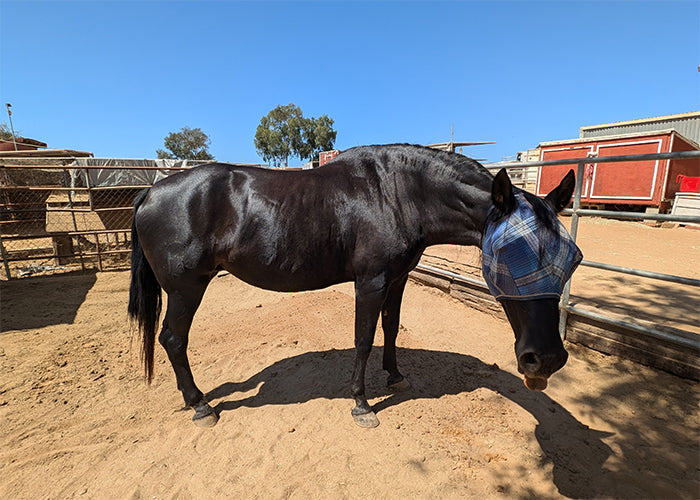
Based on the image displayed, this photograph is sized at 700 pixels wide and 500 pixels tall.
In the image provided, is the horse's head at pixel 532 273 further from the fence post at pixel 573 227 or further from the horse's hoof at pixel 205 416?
the horse's hoof at pixel 205 416

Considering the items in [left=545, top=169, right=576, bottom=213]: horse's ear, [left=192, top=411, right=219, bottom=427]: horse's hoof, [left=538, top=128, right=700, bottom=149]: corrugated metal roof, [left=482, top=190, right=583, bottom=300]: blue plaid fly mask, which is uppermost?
[left=538, top=128, right=700, bottom=149]: corrugated metal roof

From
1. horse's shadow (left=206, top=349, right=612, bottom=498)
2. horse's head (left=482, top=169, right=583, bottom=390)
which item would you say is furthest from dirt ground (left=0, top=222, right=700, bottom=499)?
horse's head (left=482, top=169, right=583, bottom=390)

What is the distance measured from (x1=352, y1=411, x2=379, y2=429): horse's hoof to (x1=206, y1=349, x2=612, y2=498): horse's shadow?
0.15 metres

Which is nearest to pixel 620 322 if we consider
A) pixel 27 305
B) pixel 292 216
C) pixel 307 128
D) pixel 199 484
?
pixel 292 216

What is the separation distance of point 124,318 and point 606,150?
670 inches

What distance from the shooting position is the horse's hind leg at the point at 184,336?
252 centimetres

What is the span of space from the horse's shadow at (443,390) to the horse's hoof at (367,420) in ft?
0.50

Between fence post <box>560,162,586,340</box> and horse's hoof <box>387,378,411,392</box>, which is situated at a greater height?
fence post <box>560,162,586,340</box>

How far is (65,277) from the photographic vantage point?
663 centimetres

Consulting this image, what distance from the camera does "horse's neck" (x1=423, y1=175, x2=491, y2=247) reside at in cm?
214

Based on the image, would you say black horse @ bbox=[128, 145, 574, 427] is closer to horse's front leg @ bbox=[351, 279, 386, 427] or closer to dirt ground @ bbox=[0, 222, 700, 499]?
horse's front leg @ bbox=[351, 279, 386, 427]

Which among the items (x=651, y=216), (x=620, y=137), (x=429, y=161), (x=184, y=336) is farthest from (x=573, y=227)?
(x=620, y=137)

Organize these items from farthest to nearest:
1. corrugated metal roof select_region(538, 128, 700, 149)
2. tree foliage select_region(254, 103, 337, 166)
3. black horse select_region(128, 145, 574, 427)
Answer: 1. tree foliage select_region(254, 103, 337, 166)
2. corrugated metal roof select_region(538, 128, 700, 149)
3. black horse select_region(128, 145, 574, 427)

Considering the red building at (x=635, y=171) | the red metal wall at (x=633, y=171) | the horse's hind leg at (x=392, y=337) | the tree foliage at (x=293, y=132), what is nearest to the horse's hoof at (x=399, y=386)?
the horse's hind leg at (x=392, y=337)
